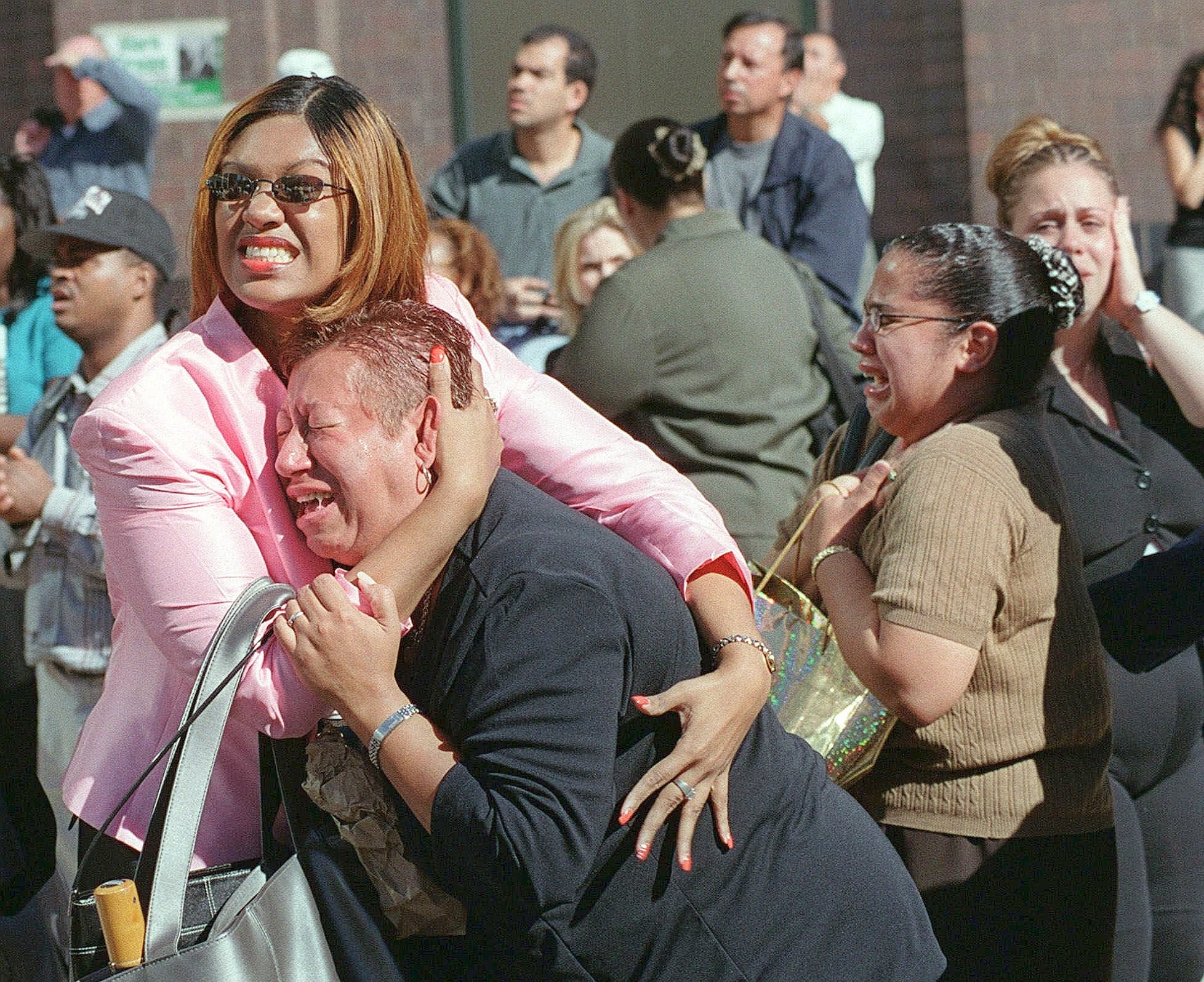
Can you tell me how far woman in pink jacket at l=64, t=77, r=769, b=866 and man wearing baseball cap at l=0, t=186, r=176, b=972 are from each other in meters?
2.04

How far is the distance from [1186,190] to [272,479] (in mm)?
5018

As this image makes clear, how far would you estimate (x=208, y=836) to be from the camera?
6.98 ft

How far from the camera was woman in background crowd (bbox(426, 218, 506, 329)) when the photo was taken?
17.6ft

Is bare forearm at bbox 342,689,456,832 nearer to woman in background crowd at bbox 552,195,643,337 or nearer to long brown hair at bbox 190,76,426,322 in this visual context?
long brown hair at bbox 190,76,426,322

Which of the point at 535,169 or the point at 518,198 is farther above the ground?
the point at 535,169

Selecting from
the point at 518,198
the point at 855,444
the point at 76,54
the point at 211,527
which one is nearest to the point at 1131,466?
the point at 855,444

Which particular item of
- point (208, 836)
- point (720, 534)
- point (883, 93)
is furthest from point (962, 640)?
point (883, 93)

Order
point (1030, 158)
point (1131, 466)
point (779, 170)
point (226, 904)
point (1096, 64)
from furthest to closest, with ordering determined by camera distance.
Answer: point (1096, 64) < point (779, 170) < point (1030, 158) < point (1131, 466) < point (226, 904)

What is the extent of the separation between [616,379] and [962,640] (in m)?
1.91

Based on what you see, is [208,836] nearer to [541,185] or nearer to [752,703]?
[752,703]

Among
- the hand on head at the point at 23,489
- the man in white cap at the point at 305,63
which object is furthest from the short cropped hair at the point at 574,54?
the hand on head at the point at 23,489

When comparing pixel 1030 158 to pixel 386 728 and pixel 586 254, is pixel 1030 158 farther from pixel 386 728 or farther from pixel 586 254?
pixel 386 728

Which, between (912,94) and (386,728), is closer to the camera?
(386,728)

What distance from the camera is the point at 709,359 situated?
439 centimetres
